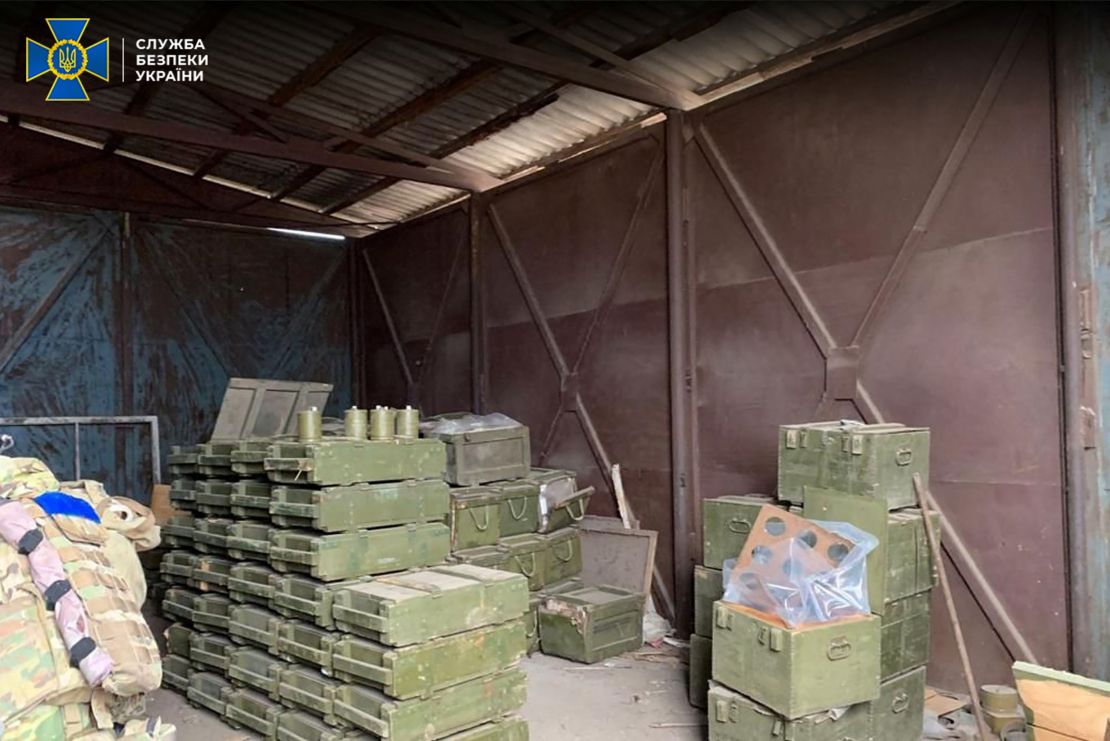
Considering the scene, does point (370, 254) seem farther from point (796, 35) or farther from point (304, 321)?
point (796, 35)

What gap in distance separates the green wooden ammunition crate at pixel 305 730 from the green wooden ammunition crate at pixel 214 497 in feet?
5.34

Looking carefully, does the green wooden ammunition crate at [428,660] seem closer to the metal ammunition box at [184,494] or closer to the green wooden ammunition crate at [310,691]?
the green wooden ammunition crate at [310,691]

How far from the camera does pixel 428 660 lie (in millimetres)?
4074

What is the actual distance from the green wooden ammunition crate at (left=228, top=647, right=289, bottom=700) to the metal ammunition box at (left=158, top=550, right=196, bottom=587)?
91 centimetres

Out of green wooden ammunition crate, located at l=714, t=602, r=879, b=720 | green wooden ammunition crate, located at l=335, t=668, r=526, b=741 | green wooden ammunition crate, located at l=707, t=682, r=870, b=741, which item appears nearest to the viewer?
green wooden ammunition crate, located at l=714, t=602, r=879, b=720

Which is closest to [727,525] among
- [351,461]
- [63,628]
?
[351,461]

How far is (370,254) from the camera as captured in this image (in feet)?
38.5

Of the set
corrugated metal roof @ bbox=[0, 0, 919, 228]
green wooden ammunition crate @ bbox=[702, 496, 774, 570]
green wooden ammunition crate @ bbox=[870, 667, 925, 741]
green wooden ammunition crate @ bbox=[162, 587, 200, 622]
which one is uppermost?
corrugated metal roof @ bbox=[0, 0, 919, 228]

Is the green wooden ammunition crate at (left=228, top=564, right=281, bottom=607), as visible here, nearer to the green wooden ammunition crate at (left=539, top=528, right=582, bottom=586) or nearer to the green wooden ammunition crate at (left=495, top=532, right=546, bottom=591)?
the green wooden ammunition crate at (left=495, top=532, right=546, bottom=591)

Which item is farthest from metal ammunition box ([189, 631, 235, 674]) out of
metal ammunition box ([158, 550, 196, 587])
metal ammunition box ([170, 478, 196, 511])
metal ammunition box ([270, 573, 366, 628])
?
metal ammunition box ([170, 478, 196, 511])

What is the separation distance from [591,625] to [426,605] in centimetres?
238

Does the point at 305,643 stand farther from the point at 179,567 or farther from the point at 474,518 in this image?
the point at 474,518

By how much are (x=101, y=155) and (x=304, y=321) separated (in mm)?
3374

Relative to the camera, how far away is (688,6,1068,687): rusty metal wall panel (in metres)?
4.70
